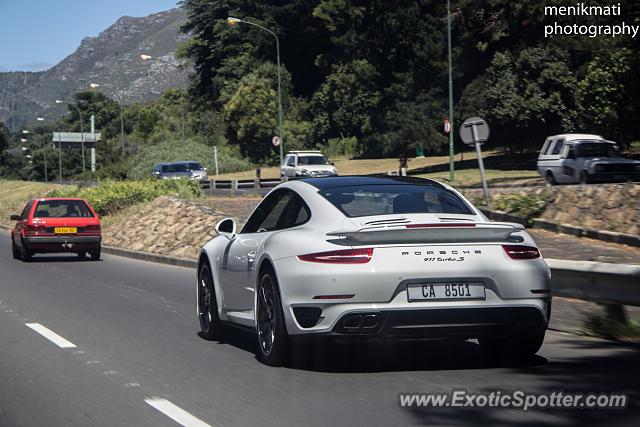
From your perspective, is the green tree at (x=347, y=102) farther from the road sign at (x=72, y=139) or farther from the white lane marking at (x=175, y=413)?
the white lane marking at (x=175, y=413)

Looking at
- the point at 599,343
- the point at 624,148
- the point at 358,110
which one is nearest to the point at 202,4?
the point at 358,110

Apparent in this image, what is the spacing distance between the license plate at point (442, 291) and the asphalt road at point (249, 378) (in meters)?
0.59

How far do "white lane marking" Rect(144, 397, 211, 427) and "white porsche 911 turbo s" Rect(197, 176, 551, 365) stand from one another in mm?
1247

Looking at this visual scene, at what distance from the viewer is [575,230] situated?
72.8 ft

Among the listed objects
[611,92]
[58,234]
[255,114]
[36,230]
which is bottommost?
[58,234]

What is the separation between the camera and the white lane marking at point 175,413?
6.61 m

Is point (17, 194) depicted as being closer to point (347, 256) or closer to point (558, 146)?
point (558, 146)

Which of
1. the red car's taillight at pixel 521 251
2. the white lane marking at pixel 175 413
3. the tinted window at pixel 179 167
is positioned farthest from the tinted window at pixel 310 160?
the white lane marking at pixel 175 413

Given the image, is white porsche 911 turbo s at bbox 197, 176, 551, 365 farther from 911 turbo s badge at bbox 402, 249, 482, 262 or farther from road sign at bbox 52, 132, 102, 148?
road sign at bbox 52, 132, 102, 148

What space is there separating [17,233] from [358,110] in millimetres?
64375

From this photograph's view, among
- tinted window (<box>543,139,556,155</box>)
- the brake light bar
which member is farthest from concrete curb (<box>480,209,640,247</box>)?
tinted window (<box>543,139,556,155</box>)

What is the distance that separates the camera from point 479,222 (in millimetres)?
8312
